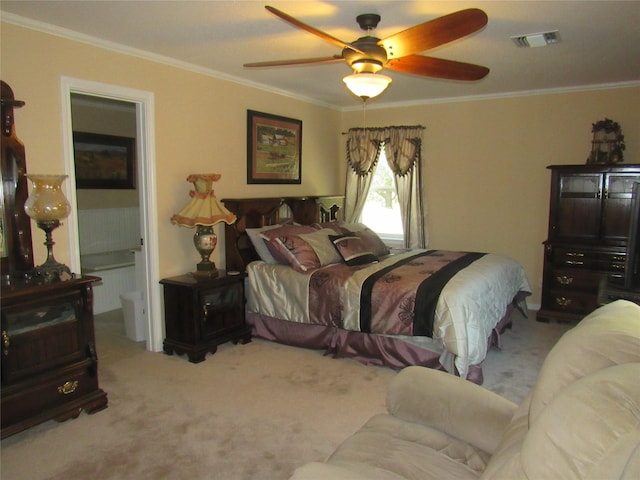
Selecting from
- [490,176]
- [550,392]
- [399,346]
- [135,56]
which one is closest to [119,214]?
[135,56]

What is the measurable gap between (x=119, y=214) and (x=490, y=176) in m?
4.39

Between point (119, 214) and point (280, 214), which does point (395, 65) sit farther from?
point (119, 214)


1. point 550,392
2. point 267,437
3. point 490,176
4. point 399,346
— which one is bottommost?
point 267,437

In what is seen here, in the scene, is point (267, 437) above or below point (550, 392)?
below

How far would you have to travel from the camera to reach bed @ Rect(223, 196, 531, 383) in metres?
3.24

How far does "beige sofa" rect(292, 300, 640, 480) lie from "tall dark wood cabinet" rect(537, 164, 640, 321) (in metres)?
3.25

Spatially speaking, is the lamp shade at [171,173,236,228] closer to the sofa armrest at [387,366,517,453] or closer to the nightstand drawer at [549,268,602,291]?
the sofa armrest at [387,366,517,453]

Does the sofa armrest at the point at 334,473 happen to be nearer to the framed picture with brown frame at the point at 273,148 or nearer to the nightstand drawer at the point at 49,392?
the nightstand drawer at the point at 49,392

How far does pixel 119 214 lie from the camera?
5457 millimetres

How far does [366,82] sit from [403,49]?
263 mm

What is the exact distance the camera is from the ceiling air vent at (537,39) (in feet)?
9.93

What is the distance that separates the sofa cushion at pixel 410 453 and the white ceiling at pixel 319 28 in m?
2.19

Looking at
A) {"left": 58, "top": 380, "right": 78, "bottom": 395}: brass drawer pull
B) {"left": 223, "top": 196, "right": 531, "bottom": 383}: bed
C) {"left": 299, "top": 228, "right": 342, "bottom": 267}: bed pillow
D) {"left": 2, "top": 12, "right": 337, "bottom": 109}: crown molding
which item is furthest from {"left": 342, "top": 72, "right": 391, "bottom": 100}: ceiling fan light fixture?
{"left": 58, "top": 380, "right": 78, "bottom": 395}: brass drawer pull

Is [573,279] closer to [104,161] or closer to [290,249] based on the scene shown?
[290,249]
